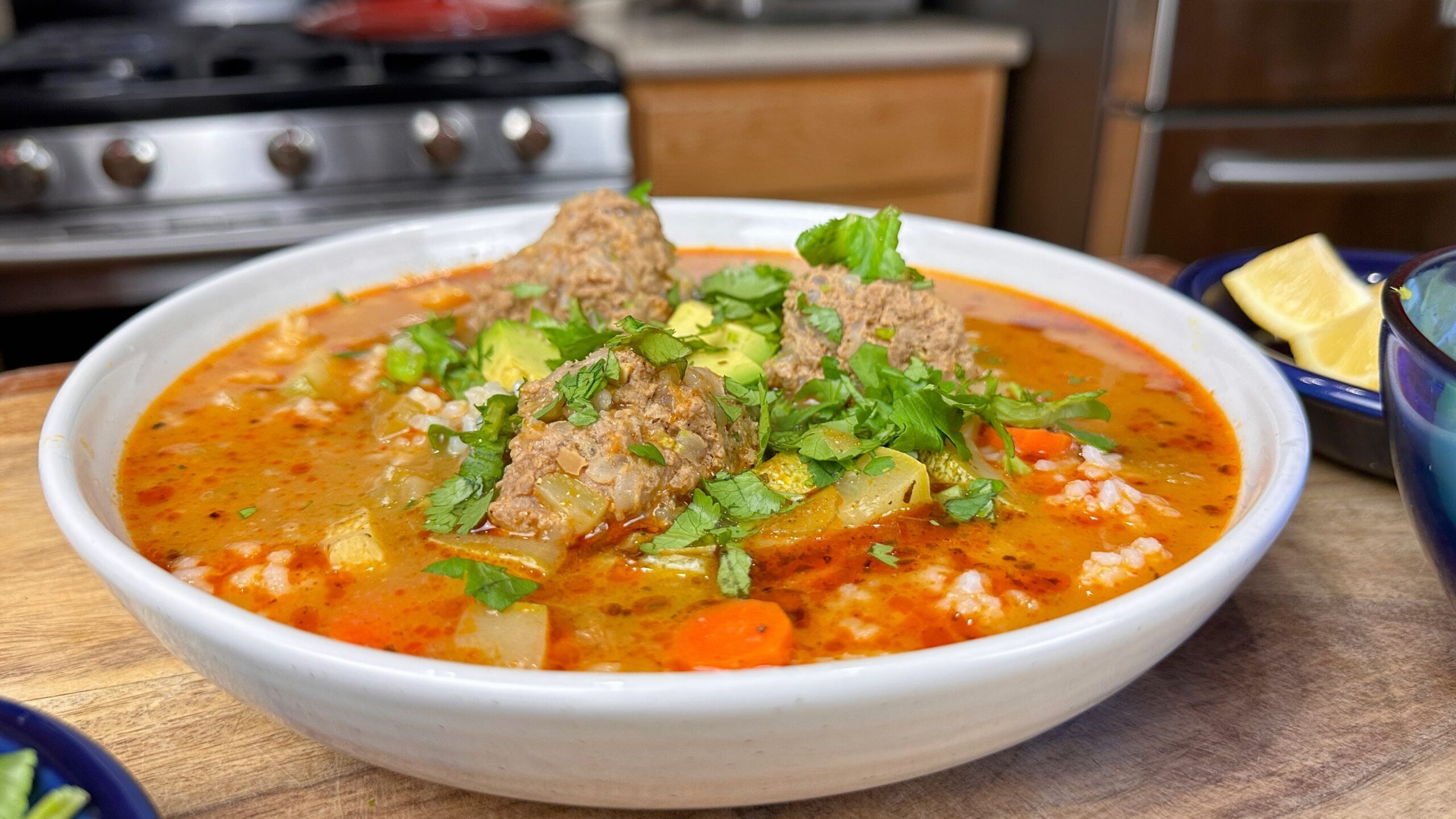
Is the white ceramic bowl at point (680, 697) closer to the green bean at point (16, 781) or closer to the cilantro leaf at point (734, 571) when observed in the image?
the green bean at point (16, 781)

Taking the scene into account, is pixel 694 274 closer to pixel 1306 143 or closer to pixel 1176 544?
pixel 1176 544

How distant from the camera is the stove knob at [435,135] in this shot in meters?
4.20

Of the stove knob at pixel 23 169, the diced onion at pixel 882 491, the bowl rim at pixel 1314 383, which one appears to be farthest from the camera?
the stove knob at pixel 23 169

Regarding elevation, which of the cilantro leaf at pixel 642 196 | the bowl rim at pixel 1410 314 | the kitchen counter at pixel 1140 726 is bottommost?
the kitchen counter at pixel 1140 726

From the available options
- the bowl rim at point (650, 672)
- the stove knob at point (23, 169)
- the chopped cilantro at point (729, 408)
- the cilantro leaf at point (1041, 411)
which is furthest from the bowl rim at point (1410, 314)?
the stove knob at point (23, 169)

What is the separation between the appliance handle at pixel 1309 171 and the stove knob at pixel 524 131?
9.08 feet

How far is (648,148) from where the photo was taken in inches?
185

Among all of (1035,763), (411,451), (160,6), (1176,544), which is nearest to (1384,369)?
(1176,544)

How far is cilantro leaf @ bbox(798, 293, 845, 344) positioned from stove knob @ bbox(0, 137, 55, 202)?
3450 millimetres

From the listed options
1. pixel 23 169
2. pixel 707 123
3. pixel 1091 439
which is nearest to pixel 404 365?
pixel 1091 439

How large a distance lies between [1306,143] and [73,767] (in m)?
5.07

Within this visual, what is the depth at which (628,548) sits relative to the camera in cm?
150

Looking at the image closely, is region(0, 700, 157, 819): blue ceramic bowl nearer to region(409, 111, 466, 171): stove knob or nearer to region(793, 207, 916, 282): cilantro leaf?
region(793, 207, 916, 282): cilantro leaf

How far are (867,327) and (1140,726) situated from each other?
31.4 inches
